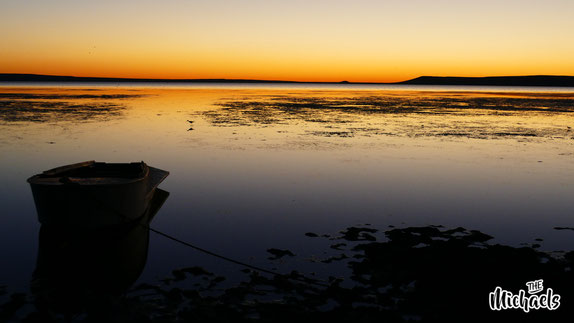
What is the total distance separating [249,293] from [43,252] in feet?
15.3

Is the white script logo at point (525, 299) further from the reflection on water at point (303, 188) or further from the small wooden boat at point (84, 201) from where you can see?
the small wooden boat at point (84, 201)

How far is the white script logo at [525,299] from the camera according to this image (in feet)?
22.4

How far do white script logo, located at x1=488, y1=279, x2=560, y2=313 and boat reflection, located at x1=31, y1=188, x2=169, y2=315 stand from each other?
5864 mm

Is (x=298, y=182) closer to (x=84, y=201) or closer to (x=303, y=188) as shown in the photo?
(x=303, y=188)

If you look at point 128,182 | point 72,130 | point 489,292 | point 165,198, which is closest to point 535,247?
point 489,292

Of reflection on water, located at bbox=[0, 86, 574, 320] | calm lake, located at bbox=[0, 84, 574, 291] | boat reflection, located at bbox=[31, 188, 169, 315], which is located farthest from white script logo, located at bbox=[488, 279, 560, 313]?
boat reflection, located at bbox=[31, 188, 169, 315]

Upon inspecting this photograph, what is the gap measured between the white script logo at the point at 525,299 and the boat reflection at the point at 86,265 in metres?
5.86

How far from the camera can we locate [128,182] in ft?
31.0

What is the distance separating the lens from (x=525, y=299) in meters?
7.00

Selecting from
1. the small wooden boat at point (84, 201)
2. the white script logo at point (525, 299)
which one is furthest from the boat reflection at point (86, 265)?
the white script logo at point (525, 299)

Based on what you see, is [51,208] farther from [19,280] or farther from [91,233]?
[19,280]

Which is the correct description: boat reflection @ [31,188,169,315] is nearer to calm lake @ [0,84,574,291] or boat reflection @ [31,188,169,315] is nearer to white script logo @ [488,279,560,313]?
calm lake @ [0,84,574,291]

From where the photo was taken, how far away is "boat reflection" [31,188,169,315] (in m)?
7.10

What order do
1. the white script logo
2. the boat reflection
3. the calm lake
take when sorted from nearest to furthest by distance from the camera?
the white script logo → the boat reflection → the calm lake
